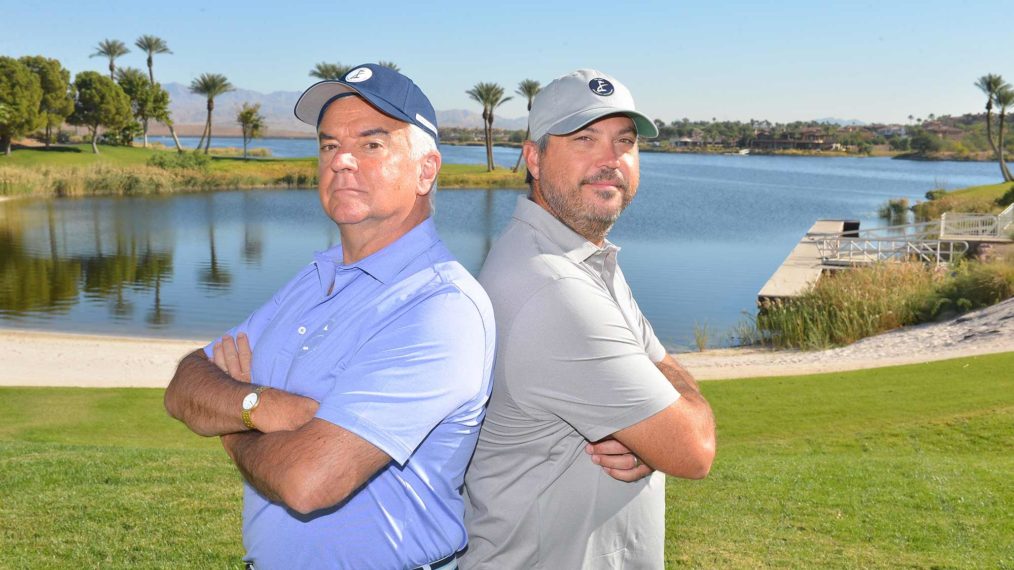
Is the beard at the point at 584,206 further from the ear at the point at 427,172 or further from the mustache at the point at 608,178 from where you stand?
the ear at the point at 427,172

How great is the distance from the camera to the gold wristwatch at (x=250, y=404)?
2223 millimetres

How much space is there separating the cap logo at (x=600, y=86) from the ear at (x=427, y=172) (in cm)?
50

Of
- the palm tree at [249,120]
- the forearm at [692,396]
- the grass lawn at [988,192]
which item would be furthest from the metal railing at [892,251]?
the palm tree at [249,120]

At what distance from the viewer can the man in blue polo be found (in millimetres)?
2023

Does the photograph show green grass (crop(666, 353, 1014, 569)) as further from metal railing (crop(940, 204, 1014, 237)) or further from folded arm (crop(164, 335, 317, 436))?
metal railing (crop(940, 204, 1014, 237))

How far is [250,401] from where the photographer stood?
2.23m

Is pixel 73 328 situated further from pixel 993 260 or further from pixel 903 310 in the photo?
pixel 993 260

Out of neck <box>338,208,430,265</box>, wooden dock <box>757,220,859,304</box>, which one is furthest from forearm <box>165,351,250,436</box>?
wooden dock <box>757,220,859,304</box>

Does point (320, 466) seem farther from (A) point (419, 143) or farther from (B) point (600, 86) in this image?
(B) point (600, 86)

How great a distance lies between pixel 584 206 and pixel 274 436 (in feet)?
3.47

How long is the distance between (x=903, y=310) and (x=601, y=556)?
19.6 m

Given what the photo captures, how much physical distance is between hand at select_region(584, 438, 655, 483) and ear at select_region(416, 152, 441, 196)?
0.79 metres

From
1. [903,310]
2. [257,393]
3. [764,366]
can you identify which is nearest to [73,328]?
[764,366]

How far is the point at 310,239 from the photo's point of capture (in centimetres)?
4162
